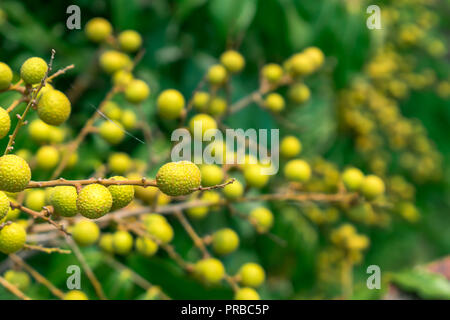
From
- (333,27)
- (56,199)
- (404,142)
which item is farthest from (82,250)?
(404,142)

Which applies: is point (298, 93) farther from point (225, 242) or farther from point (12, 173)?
point (12, 173)

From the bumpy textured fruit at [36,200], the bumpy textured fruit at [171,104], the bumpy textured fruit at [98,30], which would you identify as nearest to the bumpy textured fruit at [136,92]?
the bumpy textured fruit at [171,104]

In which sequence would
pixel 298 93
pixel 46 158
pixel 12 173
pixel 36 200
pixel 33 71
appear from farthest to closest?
pixel 298 93 → pixel 46 158 → pixel 36 200 → pixel 33 71 → pixel 12 173

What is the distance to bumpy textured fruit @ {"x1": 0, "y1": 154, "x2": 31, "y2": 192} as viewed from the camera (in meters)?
0.52

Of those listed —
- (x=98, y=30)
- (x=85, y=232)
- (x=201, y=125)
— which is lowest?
(x=85, y=232)

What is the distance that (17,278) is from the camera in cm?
87

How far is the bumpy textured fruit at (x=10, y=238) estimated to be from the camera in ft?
2.11

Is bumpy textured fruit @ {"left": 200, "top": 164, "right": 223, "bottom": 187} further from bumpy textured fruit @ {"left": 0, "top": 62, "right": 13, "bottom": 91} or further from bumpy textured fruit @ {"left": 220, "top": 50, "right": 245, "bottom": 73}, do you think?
bumpy textured fruit @ {"left": 0, "top": 62, "right": 13, "bottom": 91}

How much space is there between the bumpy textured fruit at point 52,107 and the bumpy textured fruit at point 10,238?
16cm

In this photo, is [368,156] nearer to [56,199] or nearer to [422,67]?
[422,67]

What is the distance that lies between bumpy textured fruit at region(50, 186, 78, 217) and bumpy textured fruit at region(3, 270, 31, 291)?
340 mm

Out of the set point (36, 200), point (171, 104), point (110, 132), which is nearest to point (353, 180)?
point (171, 104)

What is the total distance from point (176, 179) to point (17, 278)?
52cm

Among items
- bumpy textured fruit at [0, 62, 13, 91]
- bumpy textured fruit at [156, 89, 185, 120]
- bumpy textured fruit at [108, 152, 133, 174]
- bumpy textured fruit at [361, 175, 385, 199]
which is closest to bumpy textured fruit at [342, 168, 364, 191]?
bumpy textured fruit at [361, 175, 385, 199]
